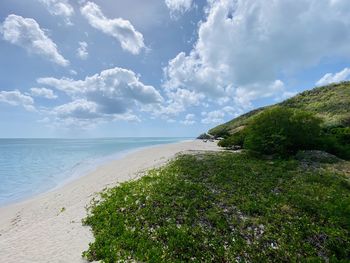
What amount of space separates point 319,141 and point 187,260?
24.0 m

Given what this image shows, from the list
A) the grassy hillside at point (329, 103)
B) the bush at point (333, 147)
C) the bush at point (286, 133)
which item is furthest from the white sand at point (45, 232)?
the grassy hillside at point (329, 103)

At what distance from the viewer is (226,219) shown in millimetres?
10305

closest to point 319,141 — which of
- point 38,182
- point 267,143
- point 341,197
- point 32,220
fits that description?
point 267,143

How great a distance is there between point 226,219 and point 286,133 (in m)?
18.1

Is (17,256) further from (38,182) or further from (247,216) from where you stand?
(38,182)

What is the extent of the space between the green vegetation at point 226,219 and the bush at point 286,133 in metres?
8.17

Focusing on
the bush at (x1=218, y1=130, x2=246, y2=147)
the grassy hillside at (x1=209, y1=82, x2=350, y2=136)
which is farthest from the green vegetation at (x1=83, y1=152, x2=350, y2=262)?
the grassy hillside at (x1=209, y1=82, x2=350, y2=136)

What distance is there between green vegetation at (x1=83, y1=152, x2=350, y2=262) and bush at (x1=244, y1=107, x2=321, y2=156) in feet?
26.8

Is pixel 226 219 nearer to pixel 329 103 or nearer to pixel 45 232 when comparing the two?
pixel 45 232

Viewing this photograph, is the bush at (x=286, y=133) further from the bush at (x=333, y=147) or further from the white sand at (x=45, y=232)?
the white sand at (x=45, y=232)

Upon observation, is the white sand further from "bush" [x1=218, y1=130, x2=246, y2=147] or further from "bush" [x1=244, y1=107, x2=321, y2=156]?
"bush" [x1=218, y1=130, x2=246, y2=147]

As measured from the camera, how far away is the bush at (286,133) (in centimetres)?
2484

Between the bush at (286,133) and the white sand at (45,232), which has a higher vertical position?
the bush at (286,133)

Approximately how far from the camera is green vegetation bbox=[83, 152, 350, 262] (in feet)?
26.9
